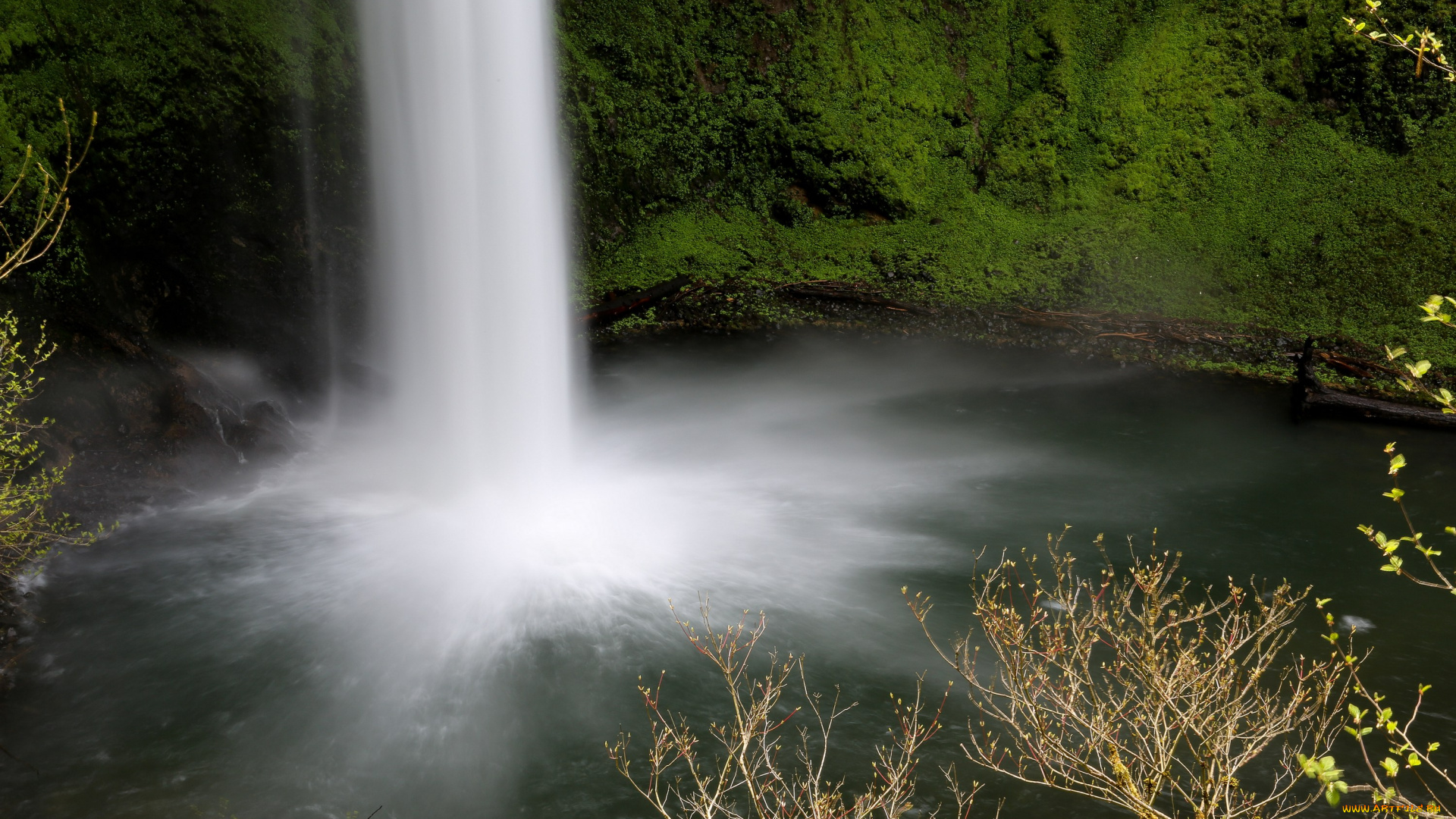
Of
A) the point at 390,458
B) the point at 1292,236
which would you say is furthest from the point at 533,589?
the point at 1292,236

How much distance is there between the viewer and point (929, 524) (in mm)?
8883

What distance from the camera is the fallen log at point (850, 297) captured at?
1459 cm

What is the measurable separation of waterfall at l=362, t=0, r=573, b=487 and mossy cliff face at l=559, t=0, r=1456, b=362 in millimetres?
4876

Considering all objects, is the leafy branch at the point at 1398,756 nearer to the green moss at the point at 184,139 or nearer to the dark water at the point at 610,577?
the dark water at the point at 610,577

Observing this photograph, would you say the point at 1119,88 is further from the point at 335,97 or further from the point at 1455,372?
the point at 335,97

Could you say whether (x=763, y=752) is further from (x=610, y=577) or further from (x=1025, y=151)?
(x=1025, y=151)

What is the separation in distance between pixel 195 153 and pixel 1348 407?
15.1 meters

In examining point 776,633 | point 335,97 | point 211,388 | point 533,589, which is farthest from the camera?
point 335,97

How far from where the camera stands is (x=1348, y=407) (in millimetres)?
10727

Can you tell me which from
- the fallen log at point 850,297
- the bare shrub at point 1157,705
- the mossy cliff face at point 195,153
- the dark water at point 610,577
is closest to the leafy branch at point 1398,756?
the bare shrub at point 1157,705

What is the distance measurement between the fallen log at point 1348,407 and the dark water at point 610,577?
28 centimetres

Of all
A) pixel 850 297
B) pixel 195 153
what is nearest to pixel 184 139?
pixel 195 153

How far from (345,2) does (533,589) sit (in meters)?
10.7

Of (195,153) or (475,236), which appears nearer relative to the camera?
(475,236)
